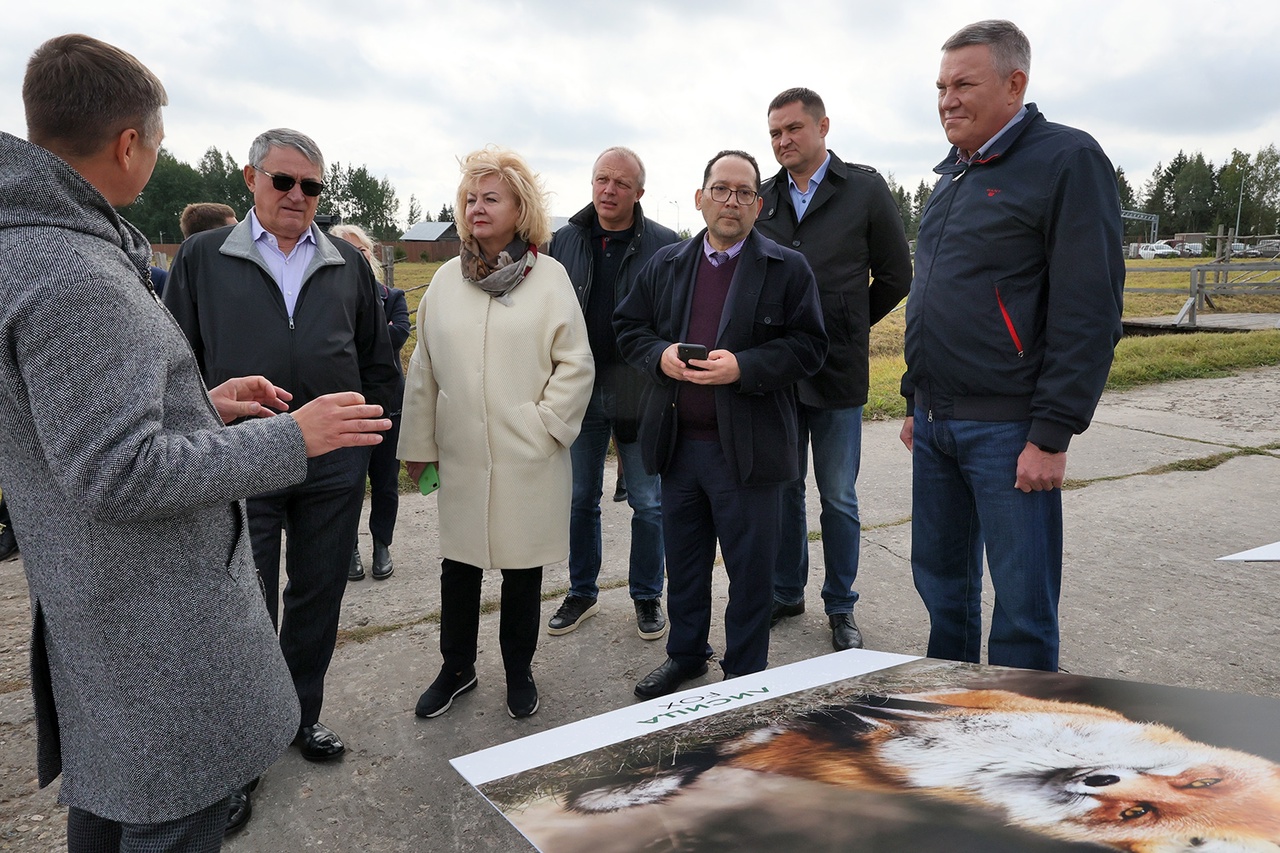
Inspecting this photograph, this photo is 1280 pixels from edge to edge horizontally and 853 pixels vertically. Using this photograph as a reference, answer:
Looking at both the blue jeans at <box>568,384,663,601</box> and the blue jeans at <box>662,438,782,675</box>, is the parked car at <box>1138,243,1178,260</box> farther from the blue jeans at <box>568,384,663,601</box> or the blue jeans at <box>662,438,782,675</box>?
the blue jeans at <box>662,438,782,675</box>

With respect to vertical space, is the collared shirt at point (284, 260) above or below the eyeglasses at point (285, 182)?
below

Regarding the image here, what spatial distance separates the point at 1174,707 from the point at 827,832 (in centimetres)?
67

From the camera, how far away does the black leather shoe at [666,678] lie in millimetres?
3100

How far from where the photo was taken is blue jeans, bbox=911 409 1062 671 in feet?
8.05

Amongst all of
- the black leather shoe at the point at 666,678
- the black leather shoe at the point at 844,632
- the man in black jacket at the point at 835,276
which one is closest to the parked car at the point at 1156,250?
the man in black jacket at the point at 835,276

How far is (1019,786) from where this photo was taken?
3.77 feet

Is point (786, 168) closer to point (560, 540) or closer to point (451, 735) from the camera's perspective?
point (560, 540)

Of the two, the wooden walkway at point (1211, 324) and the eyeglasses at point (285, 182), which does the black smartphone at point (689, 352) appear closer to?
the eyeglasses at point (285, 182)

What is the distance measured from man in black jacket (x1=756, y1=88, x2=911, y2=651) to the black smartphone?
0.91 meters

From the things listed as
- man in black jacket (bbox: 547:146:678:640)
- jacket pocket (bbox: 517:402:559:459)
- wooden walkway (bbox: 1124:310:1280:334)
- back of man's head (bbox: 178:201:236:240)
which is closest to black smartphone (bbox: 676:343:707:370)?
jacket pocket (bbox: 517:402:559:459)

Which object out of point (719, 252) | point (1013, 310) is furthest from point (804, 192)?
point (1013, 310)

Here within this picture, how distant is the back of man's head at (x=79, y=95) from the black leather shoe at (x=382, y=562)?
10.3 ft

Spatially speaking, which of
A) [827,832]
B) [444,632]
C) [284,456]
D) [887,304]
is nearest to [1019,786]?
[827,832]

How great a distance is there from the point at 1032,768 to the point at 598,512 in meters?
2.78
